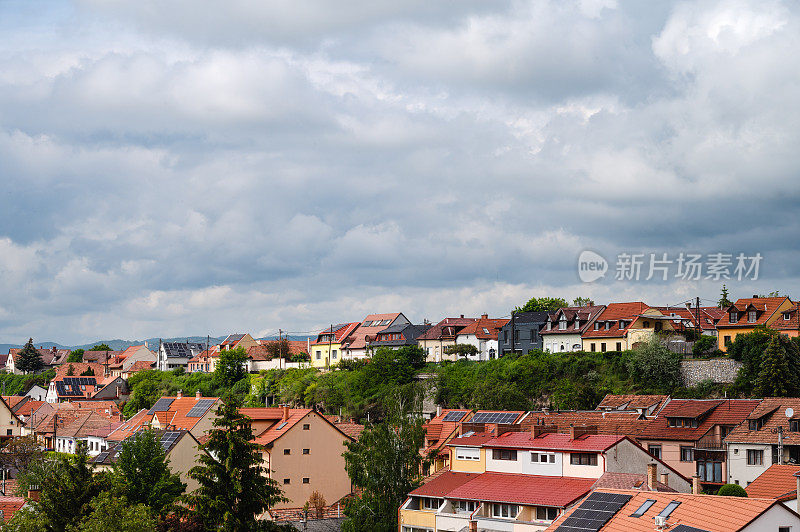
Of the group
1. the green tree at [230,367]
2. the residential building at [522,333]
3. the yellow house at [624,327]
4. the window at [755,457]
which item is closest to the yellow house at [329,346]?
the green tree at [230,367]

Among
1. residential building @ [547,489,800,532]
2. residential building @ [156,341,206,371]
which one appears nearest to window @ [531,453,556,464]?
residential building @ [547,489,800,532]

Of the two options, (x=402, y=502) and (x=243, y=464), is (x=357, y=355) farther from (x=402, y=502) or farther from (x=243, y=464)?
(x=243, y=464)

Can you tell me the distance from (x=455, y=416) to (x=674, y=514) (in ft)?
117

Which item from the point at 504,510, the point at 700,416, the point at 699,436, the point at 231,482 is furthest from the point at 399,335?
the point at 231,482

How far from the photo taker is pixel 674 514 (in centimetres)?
3672

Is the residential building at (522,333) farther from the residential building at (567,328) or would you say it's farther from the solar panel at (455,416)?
the solar panel at (455,416)

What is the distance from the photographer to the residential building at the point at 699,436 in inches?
2395

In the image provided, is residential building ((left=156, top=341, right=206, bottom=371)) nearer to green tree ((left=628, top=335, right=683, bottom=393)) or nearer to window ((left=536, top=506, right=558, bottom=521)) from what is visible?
green tree ((left=628, top=335, right=683, bottom=393))

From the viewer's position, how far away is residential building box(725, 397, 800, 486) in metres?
57.1

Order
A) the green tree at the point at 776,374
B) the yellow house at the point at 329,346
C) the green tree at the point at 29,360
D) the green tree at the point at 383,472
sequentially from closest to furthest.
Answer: the green tree at the point at 383,472 → the green tree at the point at 776,374 → the yellow house at the point at 329,346 → the green tree at the point at 29,360

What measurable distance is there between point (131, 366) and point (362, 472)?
133540 mm

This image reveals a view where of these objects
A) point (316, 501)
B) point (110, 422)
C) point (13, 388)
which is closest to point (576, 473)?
point (316, 501)

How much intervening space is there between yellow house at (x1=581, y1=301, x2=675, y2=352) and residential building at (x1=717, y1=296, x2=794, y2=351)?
7556 millimetres

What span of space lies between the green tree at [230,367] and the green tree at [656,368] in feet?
218
